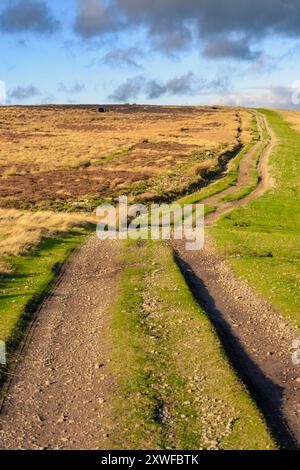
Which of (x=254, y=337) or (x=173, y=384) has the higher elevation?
(x=254, y=337)

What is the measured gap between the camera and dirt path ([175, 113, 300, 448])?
15609 mm

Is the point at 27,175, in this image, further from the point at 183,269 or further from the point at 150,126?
the point at 150,126

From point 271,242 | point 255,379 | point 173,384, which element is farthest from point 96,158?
point 173,384

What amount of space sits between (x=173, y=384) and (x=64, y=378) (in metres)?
3.36

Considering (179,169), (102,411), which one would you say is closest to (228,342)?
(102,411)

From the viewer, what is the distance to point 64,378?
1723cm

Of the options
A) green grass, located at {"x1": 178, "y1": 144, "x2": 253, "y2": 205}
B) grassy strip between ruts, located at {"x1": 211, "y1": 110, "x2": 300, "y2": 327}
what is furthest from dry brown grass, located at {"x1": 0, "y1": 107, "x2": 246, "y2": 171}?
grassy strip between ruts, located at {"x1": 211, "y1": 110, "x2": 300, "y2": 327}

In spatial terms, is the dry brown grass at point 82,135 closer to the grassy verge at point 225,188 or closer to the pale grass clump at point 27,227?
the grassy verge at point 225,188

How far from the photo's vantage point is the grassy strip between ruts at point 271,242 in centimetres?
2566

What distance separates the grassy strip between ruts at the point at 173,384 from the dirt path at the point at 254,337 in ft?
2.26

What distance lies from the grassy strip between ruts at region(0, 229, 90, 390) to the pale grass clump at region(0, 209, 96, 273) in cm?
60

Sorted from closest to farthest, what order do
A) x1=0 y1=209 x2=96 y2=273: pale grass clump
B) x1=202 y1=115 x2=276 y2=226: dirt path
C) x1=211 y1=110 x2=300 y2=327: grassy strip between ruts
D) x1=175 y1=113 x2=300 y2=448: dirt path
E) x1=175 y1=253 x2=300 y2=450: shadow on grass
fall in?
x1=175 y1=253 x2=300 y2=450: shadow on grass → x1=175 y1=113 x2=300 y2=448: dirt path → x1=211 y1=110 x2=300 y2=327: grassy strip between ruts → x1=0 y1=209 x2=96 y2=273: pale grass clump → x1=202 y1=115 x2=276 y2=226: dirt path

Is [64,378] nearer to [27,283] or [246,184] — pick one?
[27,283]

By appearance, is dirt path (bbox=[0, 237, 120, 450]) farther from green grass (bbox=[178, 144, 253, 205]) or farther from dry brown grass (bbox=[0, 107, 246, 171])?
dry brown grass (bbox=[0, 107, 246, 171])
